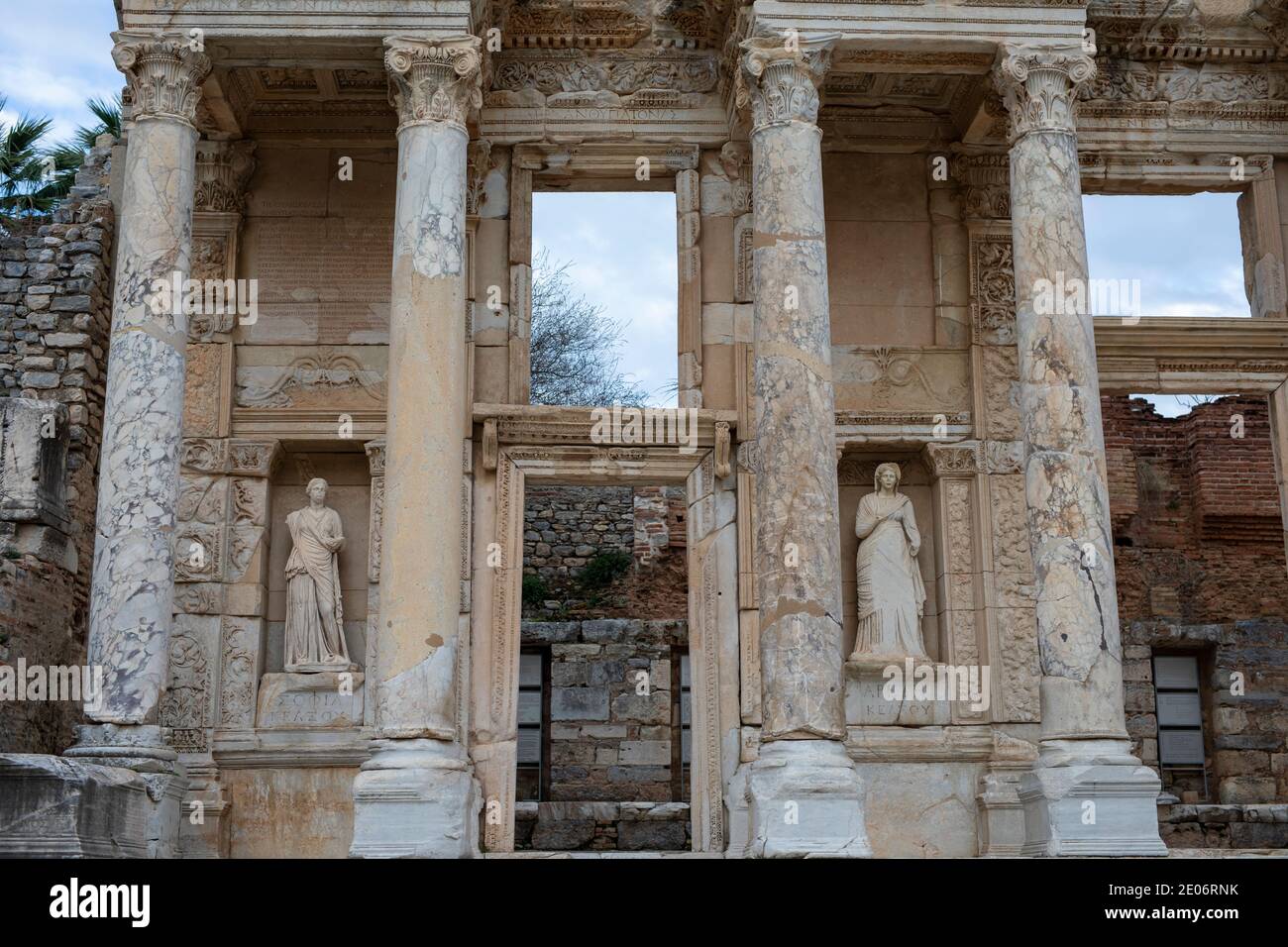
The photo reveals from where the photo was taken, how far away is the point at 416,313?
13.4 m

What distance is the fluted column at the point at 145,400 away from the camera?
42.1 feet

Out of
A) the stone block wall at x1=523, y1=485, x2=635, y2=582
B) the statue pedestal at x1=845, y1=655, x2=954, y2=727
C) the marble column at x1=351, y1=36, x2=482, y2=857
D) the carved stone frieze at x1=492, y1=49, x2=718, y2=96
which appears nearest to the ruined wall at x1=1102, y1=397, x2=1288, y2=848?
the stone block wall at x1=523, y1=485, x2=635, y2=582

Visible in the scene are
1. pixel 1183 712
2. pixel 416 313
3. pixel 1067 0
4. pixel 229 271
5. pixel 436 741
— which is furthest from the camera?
pixel 1183 712

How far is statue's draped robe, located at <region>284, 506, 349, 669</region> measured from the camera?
15172mm

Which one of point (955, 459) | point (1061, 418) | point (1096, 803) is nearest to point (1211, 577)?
point (955, 459)

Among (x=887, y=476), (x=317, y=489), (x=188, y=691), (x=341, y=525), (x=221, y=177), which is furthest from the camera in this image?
(x=221, y=177)

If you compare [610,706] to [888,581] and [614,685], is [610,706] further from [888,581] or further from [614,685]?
[888,581]

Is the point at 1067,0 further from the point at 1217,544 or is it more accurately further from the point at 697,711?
the point at 1217,544

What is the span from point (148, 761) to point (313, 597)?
3.02 metres

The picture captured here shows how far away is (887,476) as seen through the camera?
51.8ft

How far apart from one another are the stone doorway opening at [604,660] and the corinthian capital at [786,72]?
321 cm

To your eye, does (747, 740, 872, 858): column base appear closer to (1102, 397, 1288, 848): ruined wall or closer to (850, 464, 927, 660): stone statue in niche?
(850, 464, 927, 660): stone statue in niche
